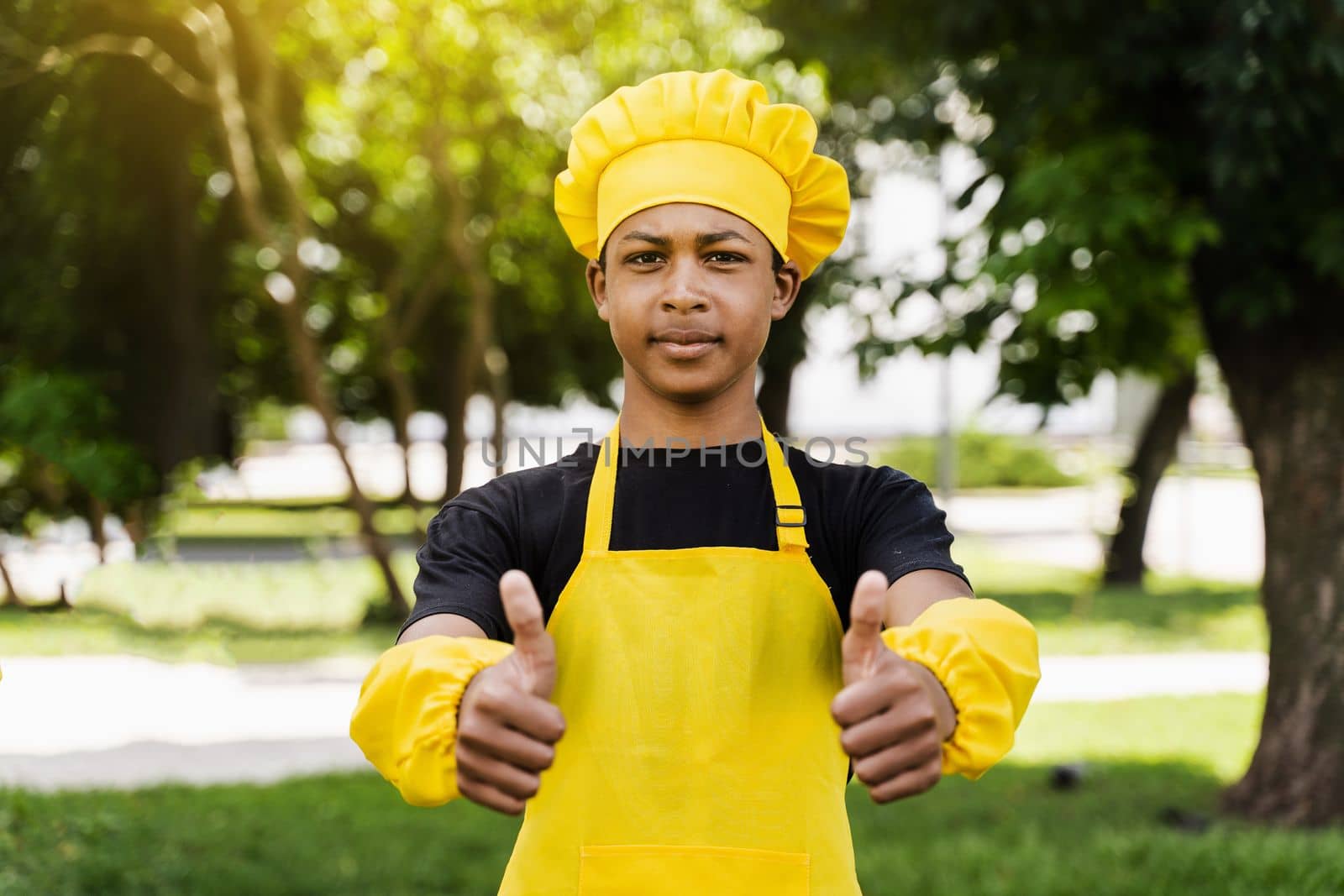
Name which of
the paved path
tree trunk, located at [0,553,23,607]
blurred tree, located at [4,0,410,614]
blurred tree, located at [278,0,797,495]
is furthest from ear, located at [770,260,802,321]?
tree trunk, located at [0,553,23,607]

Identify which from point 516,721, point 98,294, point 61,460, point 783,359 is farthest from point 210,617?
point 516,721

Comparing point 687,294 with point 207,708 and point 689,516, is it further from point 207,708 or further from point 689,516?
point 207,708

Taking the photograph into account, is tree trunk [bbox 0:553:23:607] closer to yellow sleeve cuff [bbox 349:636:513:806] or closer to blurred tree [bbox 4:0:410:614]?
blurred tree [bbox 4:0:410:614]

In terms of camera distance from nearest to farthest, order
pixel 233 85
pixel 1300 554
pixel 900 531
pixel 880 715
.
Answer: pixel 880 715 → pixel 900 531 → pixel 1300 554 → pixel 233 85

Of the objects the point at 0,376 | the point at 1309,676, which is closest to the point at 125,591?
the point at 0,376

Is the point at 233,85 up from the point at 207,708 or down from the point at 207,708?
up

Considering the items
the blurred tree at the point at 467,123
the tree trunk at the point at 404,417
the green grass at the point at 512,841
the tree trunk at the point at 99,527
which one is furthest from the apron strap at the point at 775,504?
the tree trunk at the point at 99,527

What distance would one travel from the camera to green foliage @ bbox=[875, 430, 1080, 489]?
34344 mm

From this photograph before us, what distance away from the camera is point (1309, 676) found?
570 centimetres

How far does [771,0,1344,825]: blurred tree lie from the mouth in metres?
3.05

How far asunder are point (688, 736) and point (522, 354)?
1905 centimetres

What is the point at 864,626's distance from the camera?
1370mm

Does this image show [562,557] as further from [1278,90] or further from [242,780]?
[242,780]

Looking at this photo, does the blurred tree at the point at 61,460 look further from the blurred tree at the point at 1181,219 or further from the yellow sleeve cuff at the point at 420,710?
the yellow sleeve cuff at the point at 420,710
